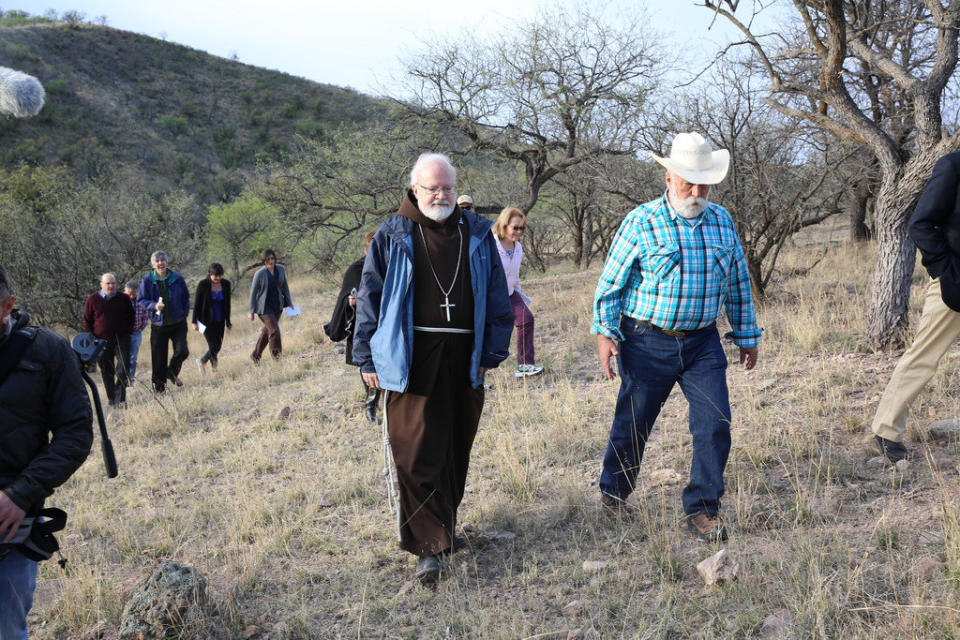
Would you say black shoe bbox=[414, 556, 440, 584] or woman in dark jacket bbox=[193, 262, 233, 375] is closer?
black shoe bbox=[414, 556, 440, 584]

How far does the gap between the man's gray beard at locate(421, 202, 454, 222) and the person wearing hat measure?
2.46 meters

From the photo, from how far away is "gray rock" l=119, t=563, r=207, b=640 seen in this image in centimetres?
305

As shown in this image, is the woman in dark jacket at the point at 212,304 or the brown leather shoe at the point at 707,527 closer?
the brown leather shoe at the point at 707,527

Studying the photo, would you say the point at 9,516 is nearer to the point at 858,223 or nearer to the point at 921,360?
the point at 921,360

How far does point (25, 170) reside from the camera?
26.0 metres

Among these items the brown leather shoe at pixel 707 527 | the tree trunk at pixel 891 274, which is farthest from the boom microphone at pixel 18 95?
the tree trunk at pixel 891 274

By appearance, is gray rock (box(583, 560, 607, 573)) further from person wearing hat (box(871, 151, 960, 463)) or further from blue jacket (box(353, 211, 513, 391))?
person wearing hat (box(871, 151, 960, 463))

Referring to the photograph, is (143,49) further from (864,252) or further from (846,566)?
(846,566)

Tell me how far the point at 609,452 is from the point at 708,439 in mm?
564

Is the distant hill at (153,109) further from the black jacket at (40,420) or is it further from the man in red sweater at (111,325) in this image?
the black jacket at (40,420)

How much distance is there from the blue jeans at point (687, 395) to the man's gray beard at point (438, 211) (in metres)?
1.09

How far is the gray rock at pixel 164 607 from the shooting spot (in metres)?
3.05

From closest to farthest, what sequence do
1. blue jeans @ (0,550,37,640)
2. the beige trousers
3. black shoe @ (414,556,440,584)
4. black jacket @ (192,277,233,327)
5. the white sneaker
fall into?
blue jeans @ (0,550,37,640) < black shoe @ (414,556,440,584) < the beige trousers < the white sneaker < black jacket @ (192,277,233,327)

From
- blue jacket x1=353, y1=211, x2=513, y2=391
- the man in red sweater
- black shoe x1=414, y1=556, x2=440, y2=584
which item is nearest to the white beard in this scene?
blue jacket x1=353, y1=211, x2=513, y2=391
